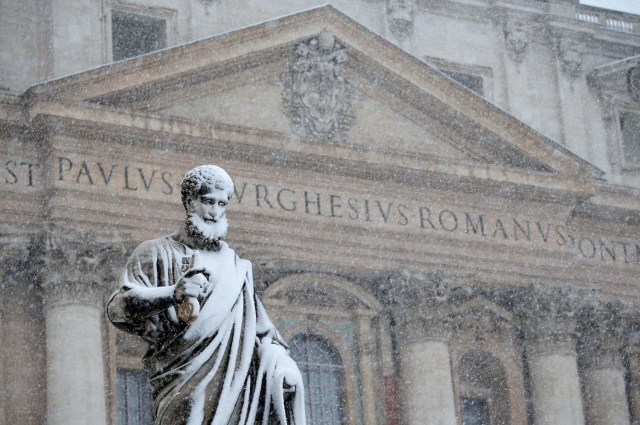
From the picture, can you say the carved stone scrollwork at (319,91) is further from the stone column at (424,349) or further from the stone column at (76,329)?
the stone column at (76,329)

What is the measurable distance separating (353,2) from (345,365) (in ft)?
24.9

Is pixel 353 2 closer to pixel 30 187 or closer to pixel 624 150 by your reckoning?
pixel 624 150

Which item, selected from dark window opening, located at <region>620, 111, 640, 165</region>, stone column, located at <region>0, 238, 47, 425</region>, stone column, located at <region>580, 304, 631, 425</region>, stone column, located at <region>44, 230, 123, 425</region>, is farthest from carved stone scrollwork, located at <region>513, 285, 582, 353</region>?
stone column, located at <region>0, 238, 47, 425</region>

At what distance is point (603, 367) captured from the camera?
30703mm

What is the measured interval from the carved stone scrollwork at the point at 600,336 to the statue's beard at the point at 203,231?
2330 centimetres

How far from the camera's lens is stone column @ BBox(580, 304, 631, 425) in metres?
30.3

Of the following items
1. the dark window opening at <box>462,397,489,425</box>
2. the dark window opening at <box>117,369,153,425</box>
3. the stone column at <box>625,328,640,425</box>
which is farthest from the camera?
the stone column at <box>625,328,640,425</box>

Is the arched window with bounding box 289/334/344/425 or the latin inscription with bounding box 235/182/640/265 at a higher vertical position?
the latin inscription with bounding box 235/182/640/265

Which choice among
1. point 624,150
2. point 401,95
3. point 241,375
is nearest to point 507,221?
point 401,95

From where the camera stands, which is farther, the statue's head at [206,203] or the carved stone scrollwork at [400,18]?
the carved stone scrollwork at [400,18]

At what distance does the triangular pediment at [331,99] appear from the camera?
2689cm

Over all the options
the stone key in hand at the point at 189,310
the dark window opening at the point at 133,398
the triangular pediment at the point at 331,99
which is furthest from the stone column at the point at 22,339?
the stone key in hand at the point at 189,310

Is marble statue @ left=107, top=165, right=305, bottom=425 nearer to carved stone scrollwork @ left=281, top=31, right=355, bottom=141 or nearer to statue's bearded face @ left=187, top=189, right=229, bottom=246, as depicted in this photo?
statue's bearded face @ left=187, top=189, right=229, bottom=246

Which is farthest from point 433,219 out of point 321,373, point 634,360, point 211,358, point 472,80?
point 211,358
